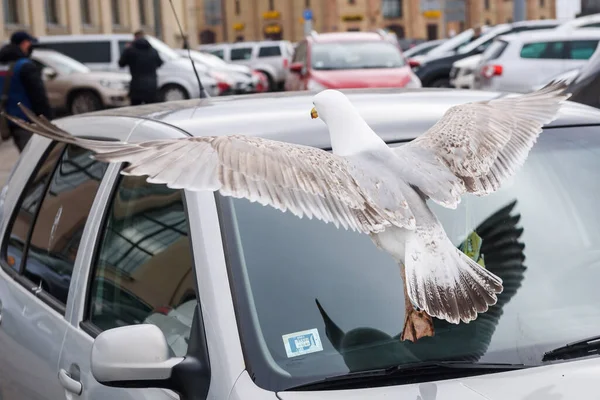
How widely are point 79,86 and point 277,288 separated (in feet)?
75.8

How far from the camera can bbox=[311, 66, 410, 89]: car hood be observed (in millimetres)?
17781

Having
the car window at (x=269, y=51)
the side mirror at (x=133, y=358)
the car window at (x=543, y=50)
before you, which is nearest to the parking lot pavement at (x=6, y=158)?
the car window at (x=543, y=50)

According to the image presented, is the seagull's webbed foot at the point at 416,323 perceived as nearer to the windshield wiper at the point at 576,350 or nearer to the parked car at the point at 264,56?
the windshield wiper at the point at 576,350

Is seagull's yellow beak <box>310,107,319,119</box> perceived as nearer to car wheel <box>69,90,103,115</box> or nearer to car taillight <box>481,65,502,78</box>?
car taillight <box>481,65,502,78</box>

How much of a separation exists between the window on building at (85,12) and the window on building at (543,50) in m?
26.1

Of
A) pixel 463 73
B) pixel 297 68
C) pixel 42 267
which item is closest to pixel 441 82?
pixel 463 73

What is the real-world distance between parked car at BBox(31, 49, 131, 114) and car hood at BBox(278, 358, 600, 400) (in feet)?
74.9

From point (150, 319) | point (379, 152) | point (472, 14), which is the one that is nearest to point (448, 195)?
point (379, 152)

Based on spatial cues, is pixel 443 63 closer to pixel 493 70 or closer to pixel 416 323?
pixel 493 70

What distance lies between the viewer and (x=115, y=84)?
24938 millimetres

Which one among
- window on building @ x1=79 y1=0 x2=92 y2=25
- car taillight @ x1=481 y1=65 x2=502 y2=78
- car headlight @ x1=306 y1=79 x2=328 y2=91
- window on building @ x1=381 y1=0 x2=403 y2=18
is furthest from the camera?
window on building @ x1=381 y1=0 x2=403 y2=18

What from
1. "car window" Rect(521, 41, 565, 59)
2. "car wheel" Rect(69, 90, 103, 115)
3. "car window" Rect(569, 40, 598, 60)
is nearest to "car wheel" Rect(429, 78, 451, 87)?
"car window" Rect(521, 41, 565, 59)

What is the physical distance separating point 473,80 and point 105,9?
986 inches

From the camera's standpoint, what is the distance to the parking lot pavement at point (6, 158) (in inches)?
582
